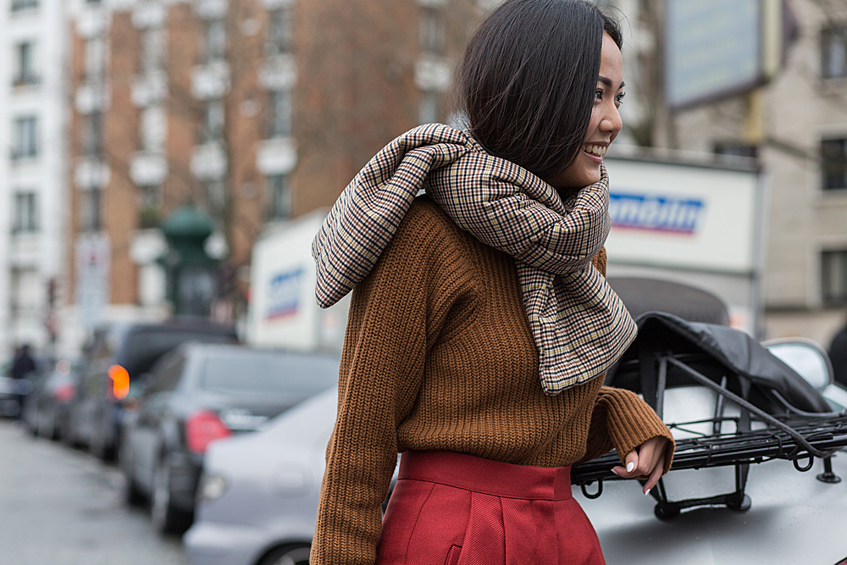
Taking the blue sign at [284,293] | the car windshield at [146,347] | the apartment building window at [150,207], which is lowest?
the apartment building window at [150,207]

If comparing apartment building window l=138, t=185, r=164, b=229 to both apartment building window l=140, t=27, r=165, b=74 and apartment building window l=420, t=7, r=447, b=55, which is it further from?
apartment building window l=420, t=7, r=447, b=55

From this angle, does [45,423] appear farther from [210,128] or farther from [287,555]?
[287,555]

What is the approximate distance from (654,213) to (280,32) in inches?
818

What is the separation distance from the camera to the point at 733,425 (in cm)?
270

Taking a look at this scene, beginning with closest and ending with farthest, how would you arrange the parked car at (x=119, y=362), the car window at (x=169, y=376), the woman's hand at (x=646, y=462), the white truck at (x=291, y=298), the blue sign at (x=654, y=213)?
the woman's hand at (x=646, y=462) → the car window at (x=169, y=376) → the blue sign at (x=654, y=213) → the parked car at (x=119, y=362) → the white truck at (x=291, y=298)

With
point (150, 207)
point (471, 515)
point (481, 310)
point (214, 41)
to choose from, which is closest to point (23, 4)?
point (150, 207)

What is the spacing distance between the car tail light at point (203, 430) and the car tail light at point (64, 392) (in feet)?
32.0

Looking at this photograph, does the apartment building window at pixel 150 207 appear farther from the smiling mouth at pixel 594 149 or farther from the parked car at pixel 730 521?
the smiling mouth at pixel 594 149

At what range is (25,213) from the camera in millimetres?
45906

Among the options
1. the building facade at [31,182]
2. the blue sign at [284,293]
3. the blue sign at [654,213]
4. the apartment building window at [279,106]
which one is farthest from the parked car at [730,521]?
the building facade at [31,182]

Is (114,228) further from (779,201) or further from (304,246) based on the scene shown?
(304,246)

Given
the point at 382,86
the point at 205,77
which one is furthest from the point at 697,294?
the point at 205,77

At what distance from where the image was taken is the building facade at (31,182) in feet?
147

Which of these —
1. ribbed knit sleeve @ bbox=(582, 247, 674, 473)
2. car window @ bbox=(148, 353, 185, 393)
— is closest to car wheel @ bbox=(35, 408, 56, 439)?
car window @ bbox=(148, 353, 185, 393)
